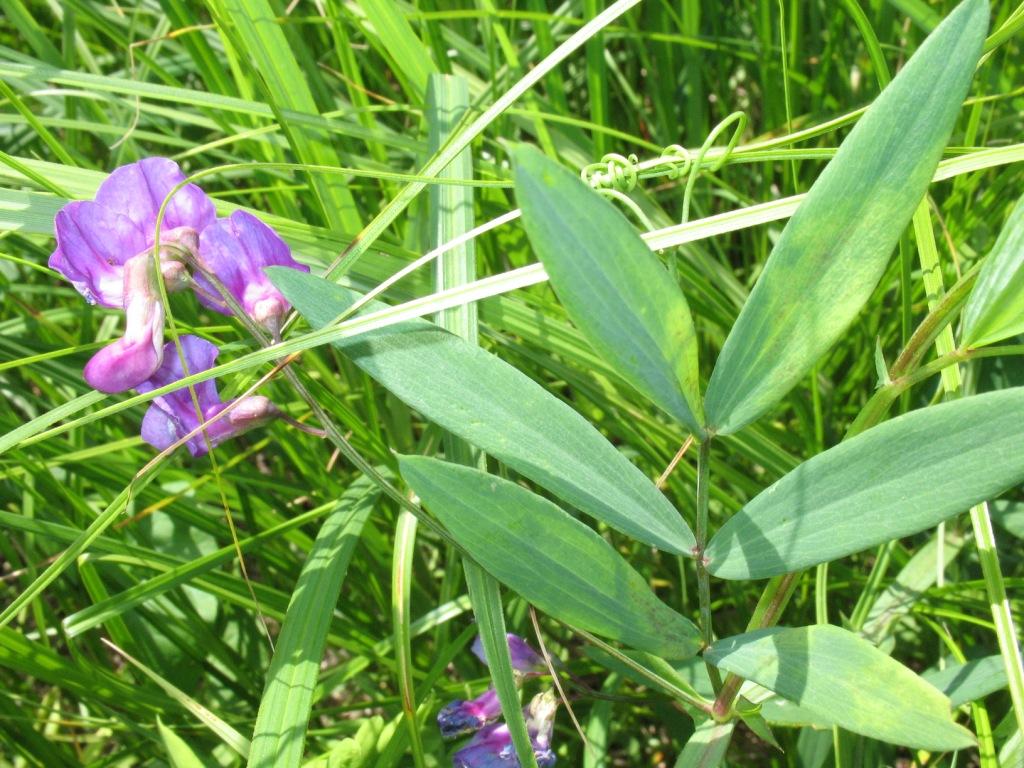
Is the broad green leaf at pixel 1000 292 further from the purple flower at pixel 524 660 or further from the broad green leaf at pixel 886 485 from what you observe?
the purple flower at pixel 524 660

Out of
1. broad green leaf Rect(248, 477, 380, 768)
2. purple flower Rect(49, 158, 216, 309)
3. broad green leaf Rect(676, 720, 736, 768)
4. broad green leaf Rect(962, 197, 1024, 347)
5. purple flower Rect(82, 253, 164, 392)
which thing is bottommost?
broad green leaf Rect(676, 720, 736, 768)

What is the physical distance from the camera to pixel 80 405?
0.76 meters

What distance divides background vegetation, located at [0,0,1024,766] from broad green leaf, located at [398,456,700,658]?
251mm

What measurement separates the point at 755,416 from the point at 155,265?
1.35ft

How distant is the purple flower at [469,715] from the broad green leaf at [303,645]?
0.18 metres

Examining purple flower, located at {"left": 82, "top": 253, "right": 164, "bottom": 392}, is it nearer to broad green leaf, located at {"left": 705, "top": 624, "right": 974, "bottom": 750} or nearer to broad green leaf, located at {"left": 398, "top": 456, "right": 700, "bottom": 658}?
broad green leaf, located at {"left": 398, "top": 456, "right": 700, "bottom": 658}

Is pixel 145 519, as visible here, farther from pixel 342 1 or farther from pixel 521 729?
pixel 521 729

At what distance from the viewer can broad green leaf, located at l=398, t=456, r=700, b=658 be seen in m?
0.57

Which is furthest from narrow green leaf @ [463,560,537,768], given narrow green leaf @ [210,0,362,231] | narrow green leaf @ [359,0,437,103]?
narrow green leaf @ [359,0,437,103]

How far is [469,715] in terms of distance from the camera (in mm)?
963

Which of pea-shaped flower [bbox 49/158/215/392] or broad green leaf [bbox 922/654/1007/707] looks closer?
pea-shaped flower [bbox 49/158/215/392]

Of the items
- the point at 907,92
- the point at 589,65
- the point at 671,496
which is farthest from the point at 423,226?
the point at 907,92

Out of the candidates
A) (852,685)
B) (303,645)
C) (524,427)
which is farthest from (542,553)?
(303,645)

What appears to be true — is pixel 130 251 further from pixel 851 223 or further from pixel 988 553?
pixel 988 553
